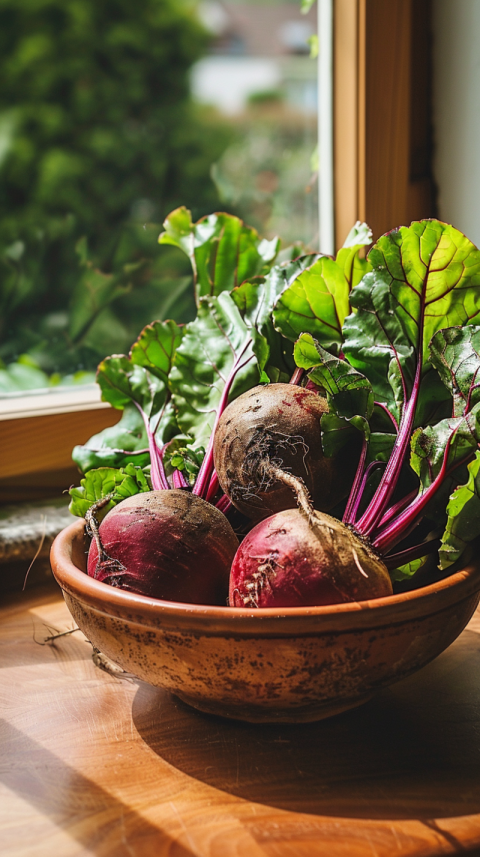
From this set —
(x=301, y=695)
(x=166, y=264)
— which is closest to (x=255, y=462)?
(x=301, y=695)

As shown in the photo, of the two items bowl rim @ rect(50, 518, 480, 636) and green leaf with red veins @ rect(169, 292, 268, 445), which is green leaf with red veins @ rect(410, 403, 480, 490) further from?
green leaf with red veins @ rect(169, 292, 268, 445)

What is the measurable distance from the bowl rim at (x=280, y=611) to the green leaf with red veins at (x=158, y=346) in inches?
14.5

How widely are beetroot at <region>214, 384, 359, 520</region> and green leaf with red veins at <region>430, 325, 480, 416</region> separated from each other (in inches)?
4.4

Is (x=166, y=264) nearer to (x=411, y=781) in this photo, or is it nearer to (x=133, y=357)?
(x=133, y=357)

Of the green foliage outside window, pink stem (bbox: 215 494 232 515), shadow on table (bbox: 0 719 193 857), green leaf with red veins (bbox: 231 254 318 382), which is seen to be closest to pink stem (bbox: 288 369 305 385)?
green leaf with red veins (bbox: 231 254 318 382)

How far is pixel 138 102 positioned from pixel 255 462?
797mm

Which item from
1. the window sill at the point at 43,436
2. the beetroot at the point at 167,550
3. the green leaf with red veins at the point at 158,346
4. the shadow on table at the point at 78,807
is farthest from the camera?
the window sill at the point at 43,436

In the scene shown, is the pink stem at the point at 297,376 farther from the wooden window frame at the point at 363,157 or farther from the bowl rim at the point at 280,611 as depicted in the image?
the wooden window frame at the point at 363,157

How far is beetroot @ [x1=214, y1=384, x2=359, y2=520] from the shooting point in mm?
593

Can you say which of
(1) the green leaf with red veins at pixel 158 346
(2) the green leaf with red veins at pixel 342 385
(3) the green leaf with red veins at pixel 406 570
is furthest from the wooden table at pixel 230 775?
(1) the green leaf with red veins at pixel 158 346

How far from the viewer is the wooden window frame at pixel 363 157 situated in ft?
3.45

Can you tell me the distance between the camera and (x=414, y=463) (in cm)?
56

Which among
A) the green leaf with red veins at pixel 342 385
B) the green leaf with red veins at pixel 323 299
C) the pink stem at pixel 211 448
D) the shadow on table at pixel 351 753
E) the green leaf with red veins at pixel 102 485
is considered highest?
the green leaf with red veins at pixel 323 299

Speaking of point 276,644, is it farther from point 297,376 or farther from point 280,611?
point 297,376
